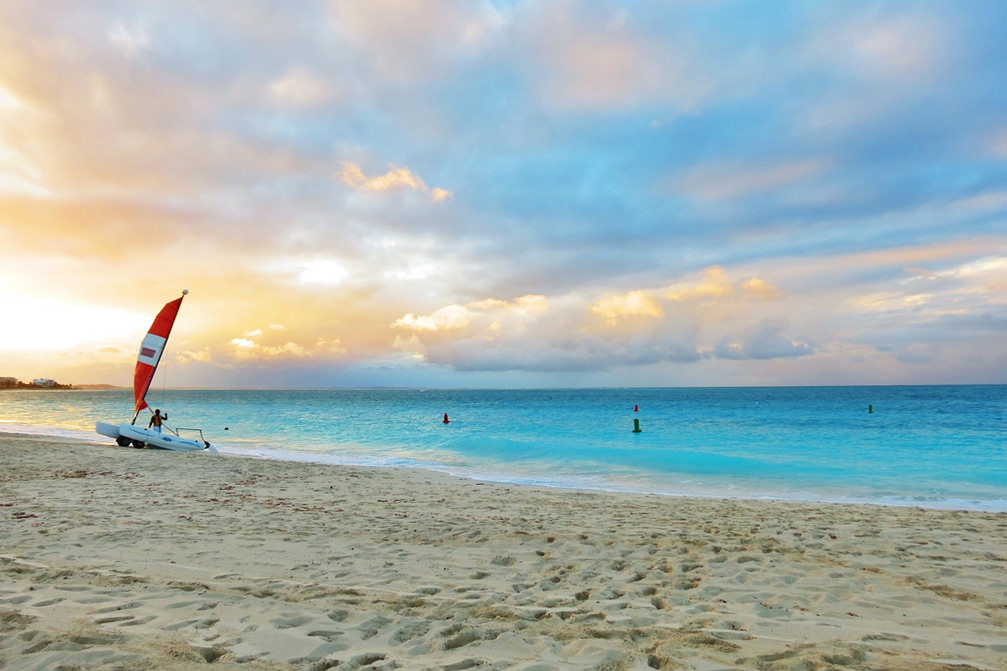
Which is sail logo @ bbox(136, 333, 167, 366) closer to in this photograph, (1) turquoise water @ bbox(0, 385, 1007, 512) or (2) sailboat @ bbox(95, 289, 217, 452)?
(2) sailboat @ bbox(95, 289, 217, 452)

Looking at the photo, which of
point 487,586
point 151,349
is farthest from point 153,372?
point 487,586

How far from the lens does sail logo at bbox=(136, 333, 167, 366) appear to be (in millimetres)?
20750

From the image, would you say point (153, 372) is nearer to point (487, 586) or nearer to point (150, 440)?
point (150, 440)

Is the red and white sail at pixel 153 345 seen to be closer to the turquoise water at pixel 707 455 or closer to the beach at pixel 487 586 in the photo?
the turquoise water at pixel 707 455

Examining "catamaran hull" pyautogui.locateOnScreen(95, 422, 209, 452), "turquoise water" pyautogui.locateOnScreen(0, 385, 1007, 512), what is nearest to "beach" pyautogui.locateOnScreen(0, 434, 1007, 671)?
"turquoise water" pyautogui.locateOnScreen(0, 385, 1007, 512)

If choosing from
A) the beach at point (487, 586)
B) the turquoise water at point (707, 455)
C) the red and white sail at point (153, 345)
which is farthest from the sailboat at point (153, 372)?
the beach at point (487, 586)

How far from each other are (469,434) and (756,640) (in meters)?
30.1

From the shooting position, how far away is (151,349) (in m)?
20.9

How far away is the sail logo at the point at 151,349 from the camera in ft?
68.1

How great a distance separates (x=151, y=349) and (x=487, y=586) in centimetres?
2066

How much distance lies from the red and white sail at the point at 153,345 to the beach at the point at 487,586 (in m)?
11.3

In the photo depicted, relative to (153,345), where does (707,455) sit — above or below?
below

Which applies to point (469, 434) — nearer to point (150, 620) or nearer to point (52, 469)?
point (52, 469)

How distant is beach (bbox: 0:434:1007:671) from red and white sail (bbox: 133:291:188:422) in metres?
11.3
